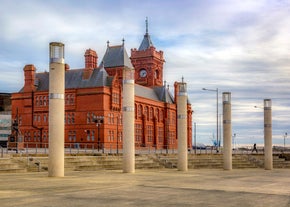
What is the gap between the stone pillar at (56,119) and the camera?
87.8 feet

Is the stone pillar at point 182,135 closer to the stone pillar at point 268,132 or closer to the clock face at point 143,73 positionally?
the stone pillar at point 268,132

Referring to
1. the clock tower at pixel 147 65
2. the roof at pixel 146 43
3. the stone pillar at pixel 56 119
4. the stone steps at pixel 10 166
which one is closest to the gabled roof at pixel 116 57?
the clock tower at pixel 147 65

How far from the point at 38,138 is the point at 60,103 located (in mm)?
54317

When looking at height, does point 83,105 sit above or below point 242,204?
above

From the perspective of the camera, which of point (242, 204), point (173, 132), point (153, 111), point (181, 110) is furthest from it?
point (173, 132)

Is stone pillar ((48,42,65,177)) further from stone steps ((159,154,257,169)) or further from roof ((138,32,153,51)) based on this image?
roof ((138,32,153,51))

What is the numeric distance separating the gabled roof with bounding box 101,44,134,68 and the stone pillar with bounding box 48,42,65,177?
62.5 m

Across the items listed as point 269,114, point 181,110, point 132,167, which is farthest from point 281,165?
point 132,167

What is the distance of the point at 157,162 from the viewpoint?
4450 centimetres

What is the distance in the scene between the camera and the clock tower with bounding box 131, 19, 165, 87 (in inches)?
4326

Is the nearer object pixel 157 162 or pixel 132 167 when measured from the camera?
pixel 132 167

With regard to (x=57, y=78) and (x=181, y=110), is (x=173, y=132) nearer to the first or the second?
(x=181, y=110)

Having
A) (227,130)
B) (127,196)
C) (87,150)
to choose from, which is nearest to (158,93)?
(87,150)

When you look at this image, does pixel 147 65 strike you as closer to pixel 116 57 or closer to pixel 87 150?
pixel 116 57
